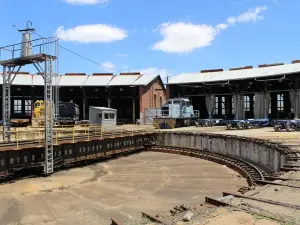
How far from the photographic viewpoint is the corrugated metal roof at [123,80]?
59.8 m

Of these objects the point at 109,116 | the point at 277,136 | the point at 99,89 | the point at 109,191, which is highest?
the point at 99,89

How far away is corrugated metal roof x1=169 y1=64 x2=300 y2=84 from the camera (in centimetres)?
4789

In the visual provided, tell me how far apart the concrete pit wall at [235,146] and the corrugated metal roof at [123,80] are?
22.6 meters

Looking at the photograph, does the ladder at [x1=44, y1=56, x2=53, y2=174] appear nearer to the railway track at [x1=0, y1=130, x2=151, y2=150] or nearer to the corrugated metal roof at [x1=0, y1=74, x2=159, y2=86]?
the railway track at [x1=0, y1=130, x2=151, y2=150]

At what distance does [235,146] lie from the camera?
28734mm

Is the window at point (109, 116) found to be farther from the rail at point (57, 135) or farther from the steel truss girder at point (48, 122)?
the steel truss girder at point (48, 122)

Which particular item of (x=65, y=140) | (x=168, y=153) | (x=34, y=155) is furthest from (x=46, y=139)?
(x=168, y=153)

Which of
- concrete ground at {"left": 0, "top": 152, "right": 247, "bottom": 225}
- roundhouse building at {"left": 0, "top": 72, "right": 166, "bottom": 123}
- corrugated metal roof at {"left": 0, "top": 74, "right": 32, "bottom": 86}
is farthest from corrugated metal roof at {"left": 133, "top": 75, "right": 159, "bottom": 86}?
concrete ground at {"left": 0, "top": 152, "right": 247, "bottom": 225}

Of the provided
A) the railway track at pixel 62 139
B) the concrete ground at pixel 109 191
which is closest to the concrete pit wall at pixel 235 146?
the concrete ground at pixel 109 191

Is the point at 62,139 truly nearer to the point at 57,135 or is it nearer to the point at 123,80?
the point at 57,135

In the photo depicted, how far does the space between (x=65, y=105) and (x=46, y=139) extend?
30041mm

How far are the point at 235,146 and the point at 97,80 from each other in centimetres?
3918

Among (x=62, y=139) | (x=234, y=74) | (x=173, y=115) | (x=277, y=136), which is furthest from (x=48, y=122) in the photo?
(x=234, y=74)

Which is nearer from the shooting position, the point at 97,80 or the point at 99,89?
the point at 97,80
